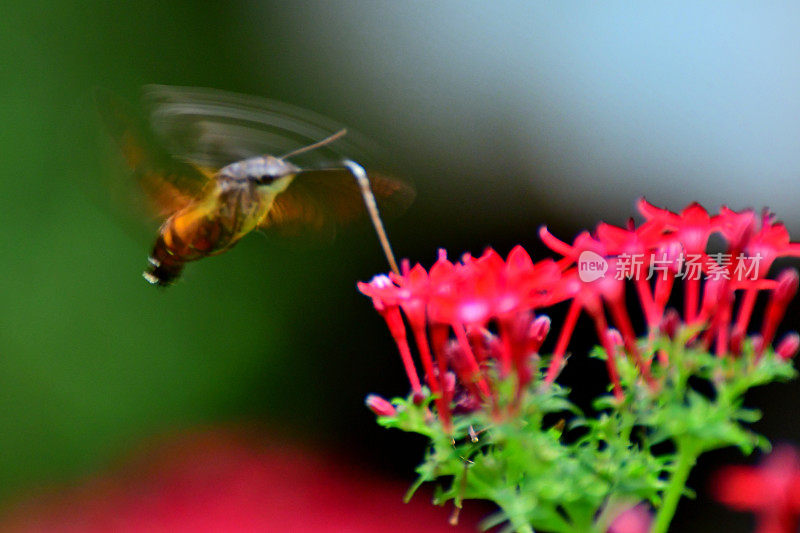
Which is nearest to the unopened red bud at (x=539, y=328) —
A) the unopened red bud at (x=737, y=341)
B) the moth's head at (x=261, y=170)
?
the unopened red bud at (x=737, y=341)

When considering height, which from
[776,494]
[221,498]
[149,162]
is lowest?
Answer: [776,494]

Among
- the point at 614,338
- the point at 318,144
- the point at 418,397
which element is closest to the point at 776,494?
the point at 614,338

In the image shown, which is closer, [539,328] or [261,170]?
[539,328]

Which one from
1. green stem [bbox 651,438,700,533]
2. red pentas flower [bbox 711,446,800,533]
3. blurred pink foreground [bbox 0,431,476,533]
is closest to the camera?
red pentas flower [bbox 711,446,800,533]

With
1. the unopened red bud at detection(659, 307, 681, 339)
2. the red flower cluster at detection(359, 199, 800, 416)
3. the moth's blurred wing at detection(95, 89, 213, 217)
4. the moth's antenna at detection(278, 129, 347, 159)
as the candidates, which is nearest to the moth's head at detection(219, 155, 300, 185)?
the moth's antenna at detection(278, 129, 347, 159)

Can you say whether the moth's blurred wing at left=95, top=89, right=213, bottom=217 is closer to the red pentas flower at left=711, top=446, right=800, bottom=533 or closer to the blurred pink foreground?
the red pentas flower at left=711, top=446, right=800, bottom=533

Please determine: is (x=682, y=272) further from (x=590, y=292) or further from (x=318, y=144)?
(x=318, y=144)

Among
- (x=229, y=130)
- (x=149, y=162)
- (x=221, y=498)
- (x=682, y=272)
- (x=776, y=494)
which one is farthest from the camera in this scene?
(x=221, y=498)
